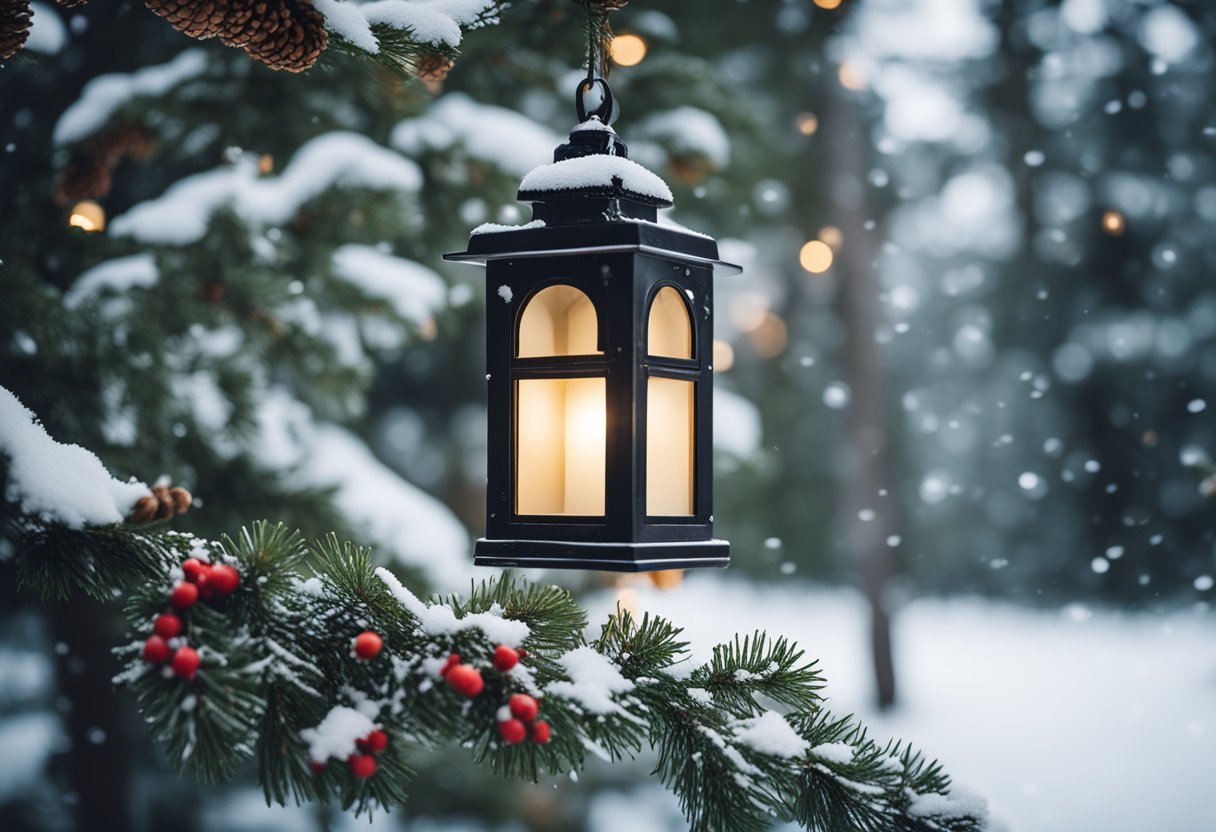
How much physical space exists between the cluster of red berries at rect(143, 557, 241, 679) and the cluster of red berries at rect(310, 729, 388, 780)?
0.19 m

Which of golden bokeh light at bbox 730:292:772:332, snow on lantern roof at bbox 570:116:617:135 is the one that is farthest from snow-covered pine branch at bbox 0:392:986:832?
golden bokeh light at bbox 730:292:772:332

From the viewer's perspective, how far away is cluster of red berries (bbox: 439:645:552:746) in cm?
150

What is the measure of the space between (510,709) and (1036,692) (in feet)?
29.4

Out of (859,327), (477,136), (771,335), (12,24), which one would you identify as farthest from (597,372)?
(771,335)

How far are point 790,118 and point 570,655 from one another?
829 centimetres

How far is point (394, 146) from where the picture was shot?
4336 mm

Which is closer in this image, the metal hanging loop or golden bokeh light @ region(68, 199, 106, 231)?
the metal hanging loop

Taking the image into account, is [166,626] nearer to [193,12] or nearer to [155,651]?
[155,651]

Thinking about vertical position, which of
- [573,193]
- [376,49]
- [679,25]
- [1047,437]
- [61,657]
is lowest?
[61,657]

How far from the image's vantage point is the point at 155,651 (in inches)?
54.6

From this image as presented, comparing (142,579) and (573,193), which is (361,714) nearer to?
(142,579)

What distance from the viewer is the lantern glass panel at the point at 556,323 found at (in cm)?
215

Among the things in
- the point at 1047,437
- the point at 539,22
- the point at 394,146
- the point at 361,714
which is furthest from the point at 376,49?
the point at 1047,437

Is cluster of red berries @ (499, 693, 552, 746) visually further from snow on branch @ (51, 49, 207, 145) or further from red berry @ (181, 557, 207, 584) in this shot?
snow on branch @ (51, 49, 207, 145)
